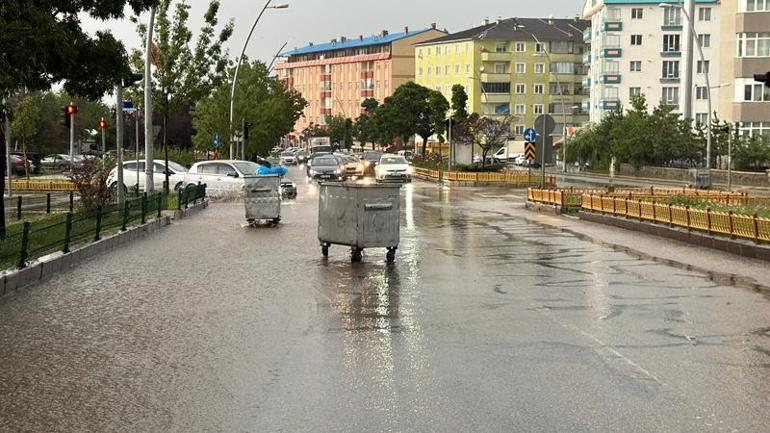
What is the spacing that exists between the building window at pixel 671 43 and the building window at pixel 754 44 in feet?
103

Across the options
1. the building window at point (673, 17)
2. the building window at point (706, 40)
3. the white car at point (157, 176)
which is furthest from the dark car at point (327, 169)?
the building window at point (706, 40)

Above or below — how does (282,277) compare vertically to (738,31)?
below

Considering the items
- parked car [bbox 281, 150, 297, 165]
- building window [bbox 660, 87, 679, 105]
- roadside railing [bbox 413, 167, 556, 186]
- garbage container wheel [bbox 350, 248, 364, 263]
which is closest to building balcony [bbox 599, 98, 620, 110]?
building window [bbox 660, 87, 679, 105]

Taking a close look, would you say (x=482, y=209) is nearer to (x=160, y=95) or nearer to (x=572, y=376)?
(x=160, y=95)

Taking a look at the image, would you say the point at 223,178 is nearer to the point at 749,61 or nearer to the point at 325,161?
the point at 325,161

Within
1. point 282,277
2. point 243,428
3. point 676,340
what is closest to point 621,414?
point 243,428

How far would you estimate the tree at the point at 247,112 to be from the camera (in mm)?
59719

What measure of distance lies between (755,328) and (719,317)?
77 centimetres

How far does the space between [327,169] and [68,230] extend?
4201 centimetres

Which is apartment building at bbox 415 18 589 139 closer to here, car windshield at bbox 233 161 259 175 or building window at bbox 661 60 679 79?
building window at bbox 661 60 679 79

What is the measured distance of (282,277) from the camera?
14.9 meters

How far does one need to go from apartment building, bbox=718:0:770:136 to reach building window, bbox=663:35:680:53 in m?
29.1

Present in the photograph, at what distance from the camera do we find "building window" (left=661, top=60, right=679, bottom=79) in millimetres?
103188

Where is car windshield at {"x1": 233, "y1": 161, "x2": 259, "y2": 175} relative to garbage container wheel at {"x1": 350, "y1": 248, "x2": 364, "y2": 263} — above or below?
above
